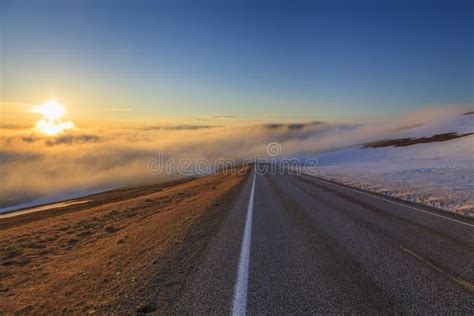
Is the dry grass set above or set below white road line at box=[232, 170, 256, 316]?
below

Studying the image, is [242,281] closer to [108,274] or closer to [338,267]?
[338,267]

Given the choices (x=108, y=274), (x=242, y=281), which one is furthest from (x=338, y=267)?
(x=108, y=274)

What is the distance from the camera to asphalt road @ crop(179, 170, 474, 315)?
13.2 ft

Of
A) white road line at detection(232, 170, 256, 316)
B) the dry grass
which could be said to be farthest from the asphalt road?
the dry grass

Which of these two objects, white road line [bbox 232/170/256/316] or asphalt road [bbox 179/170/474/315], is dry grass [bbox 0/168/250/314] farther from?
white road line [bbox 232/170/256/316]

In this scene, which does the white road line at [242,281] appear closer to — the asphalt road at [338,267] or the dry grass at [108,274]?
the asphalt road at [338,267]

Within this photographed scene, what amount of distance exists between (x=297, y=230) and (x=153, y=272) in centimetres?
448

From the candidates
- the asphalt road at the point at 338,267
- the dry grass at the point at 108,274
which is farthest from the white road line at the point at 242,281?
the dry grass at the point at 108,274

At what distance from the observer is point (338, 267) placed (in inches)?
210

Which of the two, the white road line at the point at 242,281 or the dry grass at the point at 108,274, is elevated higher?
the white road line at the point at 242,281

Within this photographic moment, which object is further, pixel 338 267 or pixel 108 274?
pixel 108 274

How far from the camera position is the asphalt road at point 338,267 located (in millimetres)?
4035

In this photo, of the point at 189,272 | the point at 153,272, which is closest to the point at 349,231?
the point at 189,272

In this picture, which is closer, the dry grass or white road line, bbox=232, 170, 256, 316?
white road line, bbox=232, 170, 256, 316
